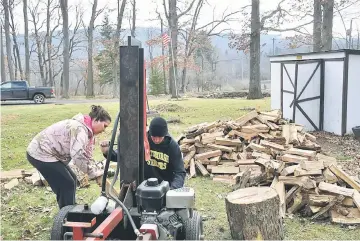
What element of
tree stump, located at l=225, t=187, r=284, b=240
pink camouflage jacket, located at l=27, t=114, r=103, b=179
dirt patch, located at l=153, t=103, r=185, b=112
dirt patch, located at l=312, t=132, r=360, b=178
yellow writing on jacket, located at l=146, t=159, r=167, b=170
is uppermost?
pink camouflage jacket, located at l=27, t=114, r=103, b=179

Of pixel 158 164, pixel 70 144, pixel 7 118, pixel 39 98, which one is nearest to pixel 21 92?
pixel 39 98

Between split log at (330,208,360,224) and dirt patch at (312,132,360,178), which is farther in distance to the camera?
dirt patch at (312,132,360,178)

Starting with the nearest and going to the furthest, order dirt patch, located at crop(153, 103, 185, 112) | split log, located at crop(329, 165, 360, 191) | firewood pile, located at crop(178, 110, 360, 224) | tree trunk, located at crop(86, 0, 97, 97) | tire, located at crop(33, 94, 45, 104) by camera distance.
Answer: firewood pile, located at crop(178, 110, 360, 224)
split log, located at crop(329, 165, 360, 191)
dirt patch, located at crop(153, 103, 185, 112)
tire, located at crop(33, 94, 45, 104)
tree trunk, located at crop(86, 0, 97, 97)

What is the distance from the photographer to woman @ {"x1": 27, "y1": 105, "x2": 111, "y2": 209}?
3996 millimetres

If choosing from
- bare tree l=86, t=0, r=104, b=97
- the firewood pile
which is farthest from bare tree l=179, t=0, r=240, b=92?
the firewood pile

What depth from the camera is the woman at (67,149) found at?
400cm

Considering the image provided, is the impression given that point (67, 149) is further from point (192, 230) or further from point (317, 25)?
point (317, 25)

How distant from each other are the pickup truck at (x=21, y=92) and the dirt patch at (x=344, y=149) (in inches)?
667

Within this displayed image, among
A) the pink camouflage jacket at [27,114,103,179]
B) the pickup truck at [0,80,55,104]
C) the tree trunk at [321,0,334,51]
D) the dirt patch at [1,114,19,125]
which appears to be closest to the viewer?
the pink camouflage jacket at [27,114,103,179]

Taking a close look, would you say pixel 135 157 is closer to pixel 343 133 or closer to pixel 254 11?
pixel 343 133

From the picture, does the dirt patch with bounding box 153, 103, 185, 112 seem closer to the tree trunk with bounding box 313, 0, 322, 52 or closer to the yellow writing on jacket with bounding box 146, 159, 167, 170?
the tree trunk with bounding box 313, 0, 322, 52

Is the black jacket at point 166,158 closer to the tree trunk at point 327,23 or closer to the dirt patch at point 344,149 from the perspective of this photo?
the dirt patch at point 344,149

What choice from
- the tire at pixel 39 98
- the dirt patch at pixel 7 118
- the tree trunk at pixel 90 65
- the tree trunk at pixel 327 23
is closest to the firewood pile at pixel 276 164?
the dirt patch at pixel 7 118

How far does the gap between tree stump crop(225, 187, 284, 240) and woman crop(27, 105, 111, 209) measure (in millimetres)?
1574
